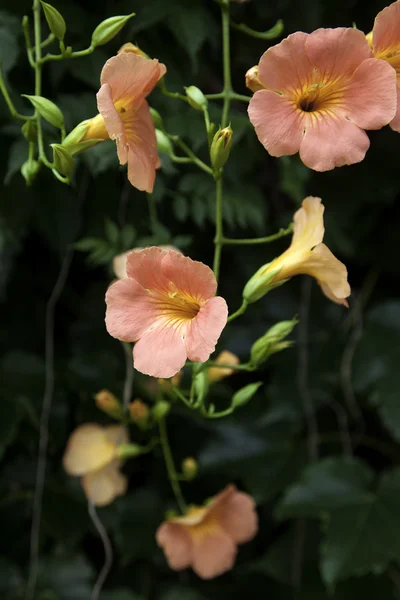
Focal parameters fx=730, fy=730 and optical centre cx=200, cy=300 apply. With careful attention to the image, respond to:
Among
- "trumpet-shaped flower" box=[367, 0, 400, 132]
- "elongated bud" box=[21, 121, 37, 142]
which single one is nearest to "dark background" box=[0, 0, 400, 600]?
"elongated bud" box=[21, 121, 37, 142]

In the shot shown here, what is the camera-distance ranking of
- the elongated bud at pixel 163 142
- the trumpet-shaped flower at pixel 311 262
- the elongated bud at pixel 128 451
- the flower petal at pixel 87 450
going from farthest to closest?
the flower petal at pixel 87 450 → the elongated bud at pixel 128 451 → the elongated bud at pixel 163 142 → the trumpet-shaped flower at pixel 311 262

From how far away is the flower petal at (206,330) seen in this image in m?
0.57

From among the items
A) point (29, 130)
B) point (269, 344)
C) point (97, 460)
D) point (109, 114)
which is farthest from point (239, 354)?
point (109, 114)

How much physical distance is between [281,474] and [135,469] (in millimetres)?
280

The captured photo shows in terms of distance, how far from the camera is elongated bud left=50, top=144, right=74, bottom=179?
66cm

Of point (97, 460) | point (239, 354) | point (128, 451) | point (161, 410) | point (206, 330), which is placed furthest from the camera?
point (239, 354)

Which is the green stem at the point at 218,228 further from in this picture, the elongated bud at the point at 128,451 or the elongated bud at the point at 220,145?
the elongated bud at the point at 128,451

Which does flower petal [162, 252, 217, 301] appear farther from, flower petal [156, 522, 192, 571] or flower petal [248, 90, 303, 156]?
flower petal [156, 522, 192, 571]

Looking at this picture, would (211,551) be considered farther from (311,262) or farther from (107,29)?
(107,29)

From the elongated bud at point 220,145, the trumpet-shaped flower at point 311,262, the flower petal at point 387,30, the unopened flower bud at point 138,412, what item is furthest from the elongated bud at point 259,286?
the unopened flower bud at point 138,412

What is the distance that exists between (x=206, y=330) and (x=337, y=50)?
259mm

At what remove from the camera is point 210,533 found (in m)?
1.09

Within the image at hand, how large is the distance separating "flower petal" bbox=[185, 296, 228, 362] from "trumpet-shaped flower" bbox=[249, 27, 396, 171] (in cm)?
14

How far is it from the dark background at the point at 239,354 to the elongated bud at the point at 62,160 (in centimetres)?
38
